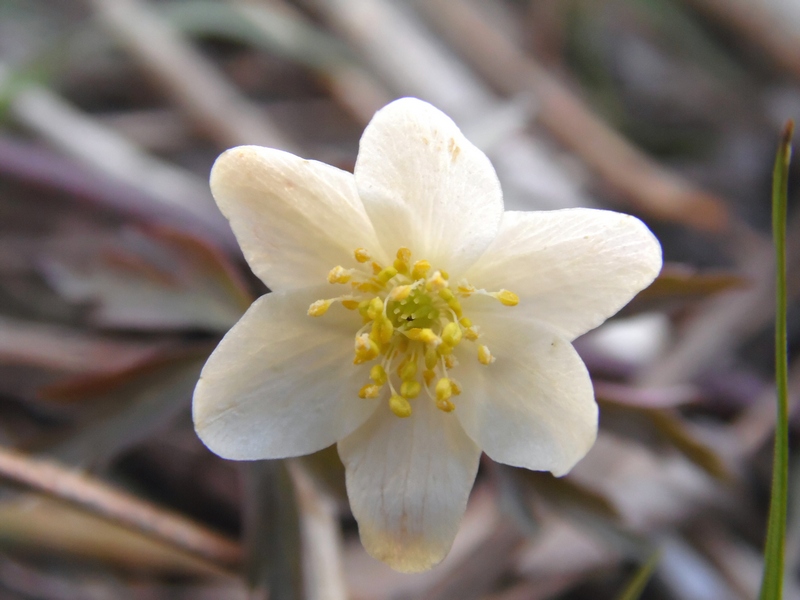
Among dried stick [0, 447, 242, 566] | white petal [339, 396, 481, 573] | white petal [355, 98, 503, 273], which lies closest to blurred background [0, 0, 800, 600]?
dried stick [0, 447, 242, 566]

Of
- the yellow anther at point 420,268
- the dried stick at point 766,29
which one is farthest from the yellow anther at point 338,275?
the dried stick at point 766,29

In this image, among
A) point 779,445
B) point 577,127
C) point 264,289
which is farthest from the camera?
point 577,127

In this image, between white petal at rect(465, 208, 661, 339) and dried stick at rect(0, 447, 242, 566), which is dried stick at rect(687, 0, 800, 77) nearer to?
white petal at rect(465, 208, 661, 339)

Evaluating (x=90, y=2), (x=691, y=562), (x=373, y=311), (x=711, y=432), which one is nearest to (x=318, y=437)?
(x=373, y=311)

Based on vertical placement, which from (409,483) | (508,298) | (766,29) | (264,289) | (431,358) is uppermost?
(766,29)

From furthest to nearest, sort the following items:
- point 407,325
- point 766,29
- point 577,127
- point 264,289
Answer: point 577,127
point 766,29
point 264,289
point 407,325

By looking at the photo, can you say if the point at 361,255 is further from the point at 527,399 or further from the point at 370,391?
the point at 527,399

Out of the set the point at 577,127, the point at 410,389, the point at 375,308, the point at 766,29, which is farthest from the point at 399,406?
the point at 766,29

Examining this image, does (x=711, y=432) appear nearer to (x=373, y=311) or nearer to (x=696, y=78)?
(x=373, y=311)
